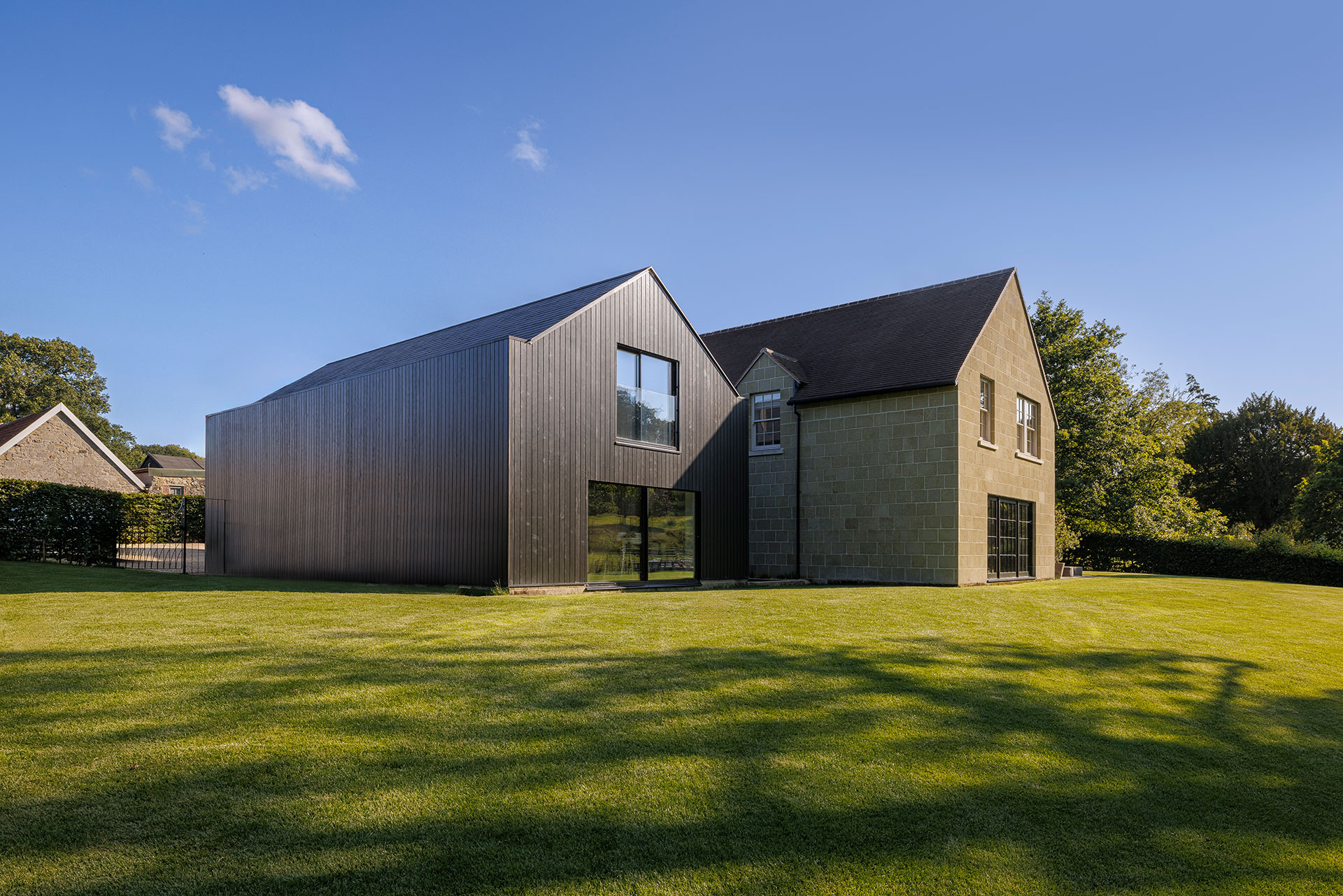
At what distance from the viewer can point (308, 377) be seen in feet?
72.9

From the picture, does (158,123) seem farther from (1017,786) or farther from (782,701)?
(1017,786)

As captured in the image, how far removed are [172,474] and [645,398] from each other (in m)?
52.5

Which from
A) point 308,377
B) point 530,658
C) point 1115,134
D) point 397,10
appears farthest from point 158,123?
point 1115,134

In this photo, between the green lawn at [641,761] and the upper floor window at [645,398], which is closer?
the green lawn at [641,761]

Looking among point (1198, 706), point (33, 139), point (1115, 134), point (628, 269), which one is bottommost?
point (1198, 706)

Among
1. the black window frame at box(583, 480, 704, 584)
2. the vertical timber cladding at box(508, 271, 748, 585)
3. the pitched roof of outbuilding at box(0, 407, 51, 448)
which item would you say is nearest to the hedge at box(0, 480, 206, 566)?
the pitched roof of outbuilding at box(0, 407, 51, 448)

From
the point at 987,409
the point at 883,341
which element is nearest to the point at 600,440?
the point at 883,341

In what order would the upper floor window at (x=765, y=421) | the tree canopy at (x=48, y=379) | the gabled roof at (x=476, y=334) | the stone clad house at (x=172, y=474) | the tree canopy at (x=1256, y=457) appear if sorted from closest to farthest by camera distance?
the gabled roof at (x=476, y=334) → the upper floor window at (x=765, y=421) → the stone clad house at (x=172, y=474) → the tree canopy at (x=1256, y=457) → the tree canopy at (x=48, y=379)

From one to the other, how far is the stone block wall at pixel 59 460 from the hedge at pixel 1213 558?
130 ft

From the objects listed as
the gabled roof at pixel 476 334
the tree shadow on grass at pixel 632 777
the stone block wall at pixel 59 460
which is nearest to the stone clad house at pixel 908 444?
the gabled roof at pixel 476 334

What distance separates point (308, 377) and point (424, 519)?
458 inches

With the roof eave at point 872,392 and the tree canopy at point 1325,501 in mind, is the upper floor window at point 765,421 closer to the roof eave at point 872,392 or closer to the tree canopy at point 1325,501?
the roof eave at point 872,392

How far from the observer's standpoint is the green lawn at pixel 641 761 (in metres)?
2.89

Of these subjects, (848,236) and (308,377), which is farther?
(308,377)
